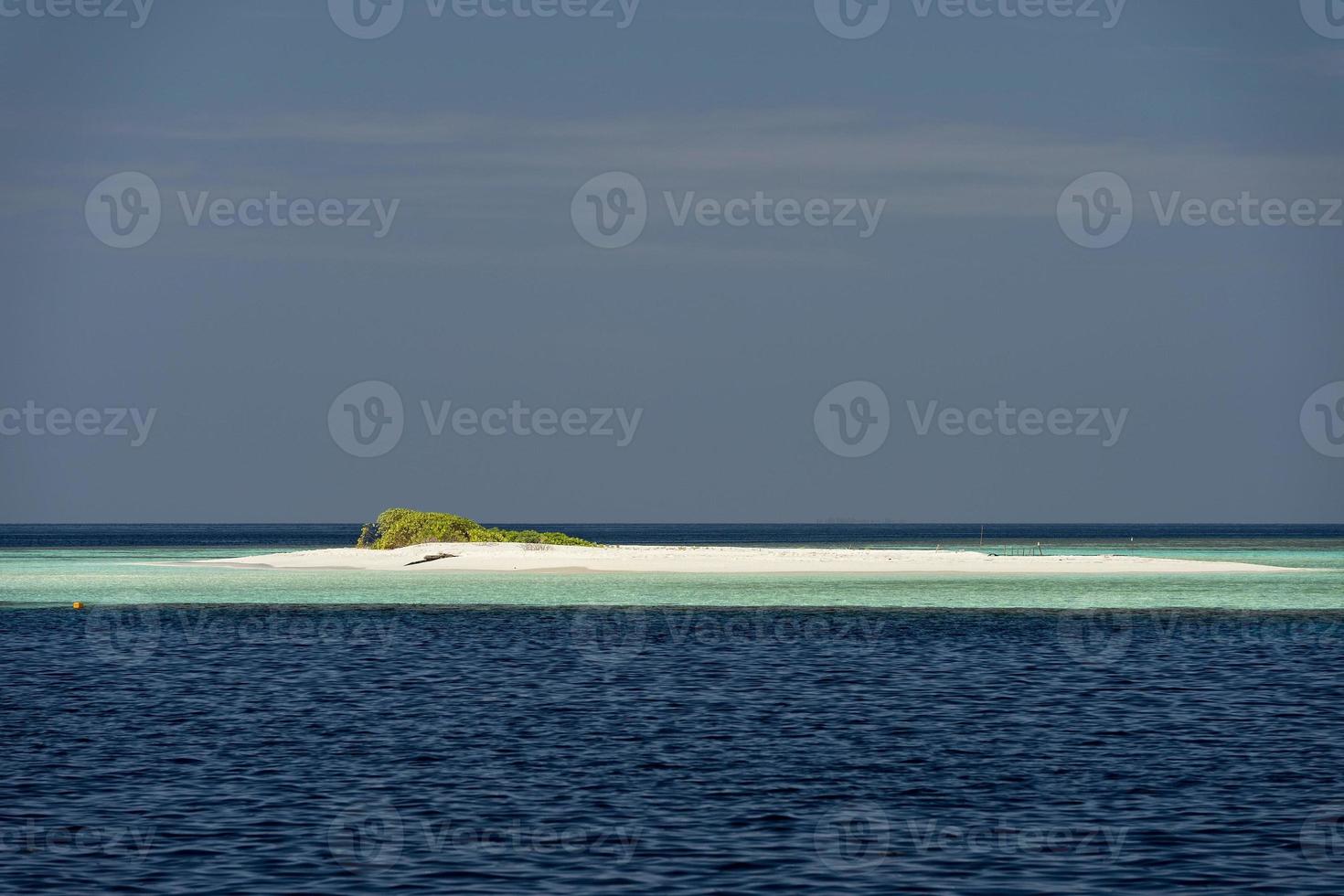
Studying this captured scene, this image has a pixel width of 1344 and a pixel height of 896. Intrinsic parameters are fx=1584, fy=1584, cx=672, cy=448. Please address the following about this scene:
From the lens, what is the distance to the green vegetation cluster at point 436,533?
4916 inches

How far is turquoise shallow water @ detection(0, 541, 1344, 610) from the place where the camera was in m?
75.9

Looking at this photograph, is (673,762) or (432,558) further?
(432,558)

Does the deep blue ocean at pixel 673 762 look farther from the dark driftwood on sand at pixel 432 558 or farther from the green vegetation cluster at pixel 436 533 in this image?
the green vegetation cluster at pixel 436 533

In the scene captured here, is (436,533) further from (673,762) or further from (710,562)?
(673,762)

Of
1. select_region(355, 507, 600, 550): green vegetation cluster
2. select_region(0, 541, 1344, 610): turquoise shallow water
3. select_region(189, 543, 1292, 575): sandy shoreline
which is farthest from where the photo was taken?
select_region(355, 507, 600, 550): green vegetation cluster

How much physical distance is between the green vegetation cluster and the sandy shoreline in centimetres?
324

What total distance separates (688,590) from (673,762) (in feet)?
189

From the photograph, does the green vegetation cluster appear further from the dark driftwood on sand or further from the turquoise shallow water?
the turquoise shallow water

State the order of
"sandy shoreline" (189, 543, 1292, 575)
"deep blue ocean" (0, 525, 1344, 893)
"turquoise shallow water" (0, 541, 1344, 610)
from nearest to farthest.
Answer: "deep blue ocean" (0, 525, 1344, 893) < "turquoise shallow water" (0, 541, 1344, 610) < "sandy shoreline" (189, 543, 1292, 575)

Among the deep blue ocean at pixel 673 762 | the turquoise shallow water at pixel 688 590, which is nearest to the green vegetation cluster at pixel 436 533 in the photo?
the turquoise shallow water at pixel 688 590

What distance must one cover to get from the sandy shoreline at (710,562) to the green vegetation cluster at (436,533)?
3.24 m

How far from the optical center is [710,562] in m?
112

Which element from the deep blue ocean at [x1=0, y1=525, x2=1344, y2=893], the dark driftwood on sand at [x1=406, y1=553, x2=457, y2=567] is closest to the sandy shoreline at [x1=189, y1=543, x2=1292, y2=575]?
→ the dark driftwood on sand at [x1=406, y1=553, x2=457, y2=567]

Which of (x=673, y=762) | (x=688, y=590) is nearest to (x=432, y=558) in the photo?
(x=688, y=590)
